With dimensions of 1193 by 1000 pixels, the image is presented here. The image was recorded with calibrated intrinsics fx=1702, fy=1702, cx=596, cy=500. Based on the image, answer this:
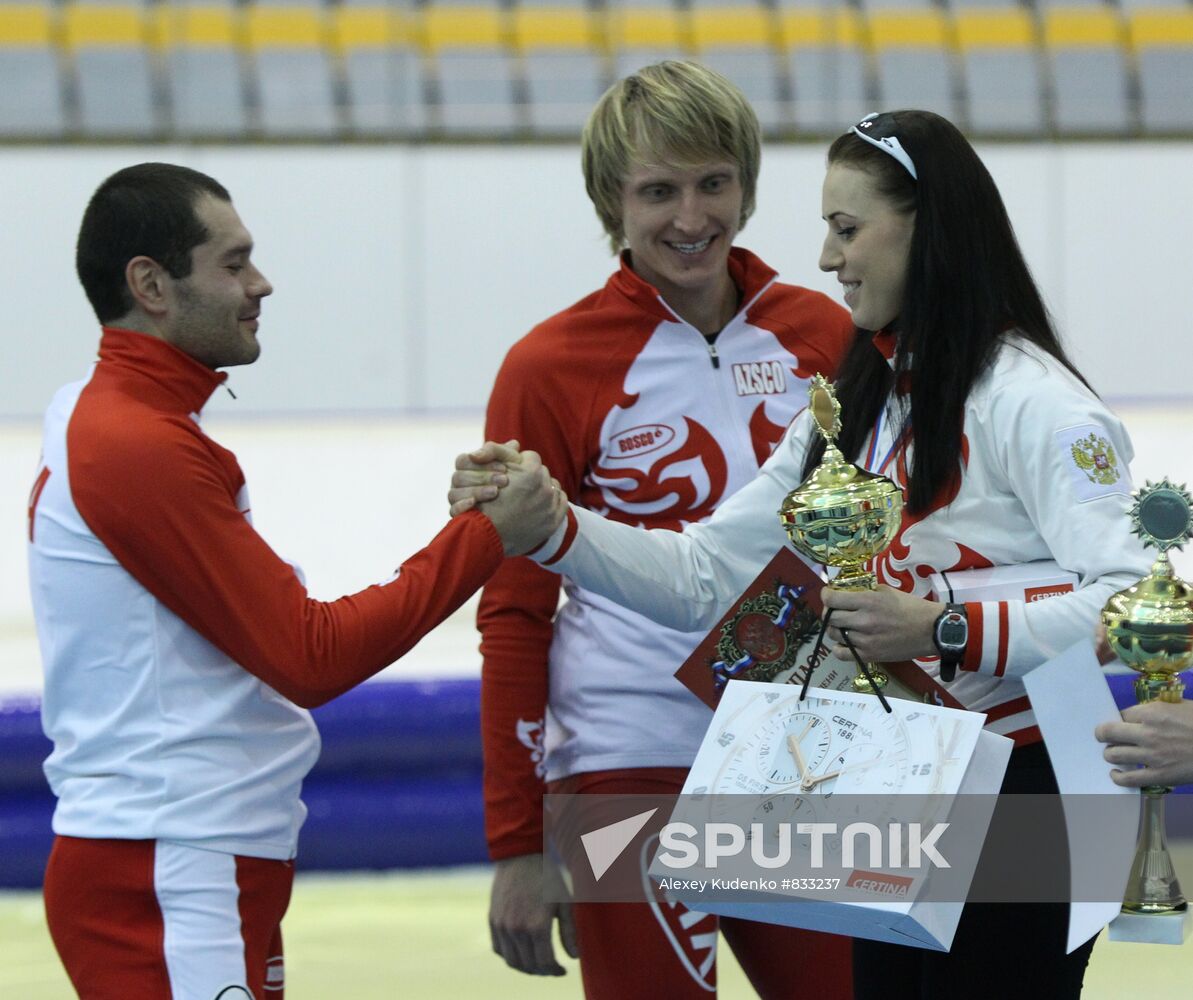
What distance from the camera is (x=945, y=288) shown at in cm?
154

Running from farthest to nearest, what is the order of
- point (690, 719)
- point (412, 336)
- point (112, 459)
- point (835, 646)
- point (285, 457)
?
point (412, 336)
point (285, 457)
point (690, 719)
point (112, 459)
point (835, 646)

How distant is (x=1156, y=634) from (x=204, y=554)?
34.3 inches

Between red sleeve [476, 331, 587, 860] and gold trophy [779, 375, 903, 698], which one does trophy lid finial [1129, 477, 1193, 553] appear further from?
red sleeve [476, 331, 587, 860]

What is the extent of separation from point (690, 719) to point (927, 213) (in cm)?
70

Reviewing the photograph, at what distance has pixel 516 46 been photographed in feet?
22.9

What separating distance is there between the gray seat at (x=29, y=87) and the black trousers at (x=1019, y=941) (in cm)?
602

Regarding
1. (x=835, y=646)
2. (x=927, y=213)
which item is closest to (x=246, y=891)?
(x=835, y=646)

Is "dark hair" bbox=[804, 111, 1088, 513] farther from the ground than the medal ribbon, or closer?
farther from the ground

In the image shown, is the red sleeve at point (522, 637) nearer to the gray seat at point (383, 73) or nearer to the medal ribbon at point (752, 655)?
the medal ribbon at point (752, 655)

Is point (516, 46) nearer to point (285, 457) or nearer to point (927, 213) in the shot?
point (285, 457)

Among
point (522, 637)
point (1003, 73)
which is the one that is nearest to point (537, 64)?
point (1003, 73)

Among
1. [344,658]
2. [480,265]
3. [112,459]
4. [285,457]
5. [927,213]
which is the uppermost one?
[927,213]

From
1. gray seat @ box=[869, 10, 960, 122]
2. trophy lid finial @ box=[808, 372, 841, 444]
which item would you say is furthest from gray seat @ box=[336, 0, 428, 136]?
trophy lid finial @ box=[808, 372, 841, 444]

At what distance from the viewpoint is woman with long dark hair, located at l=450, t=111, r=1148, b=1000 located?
1.44 metres
